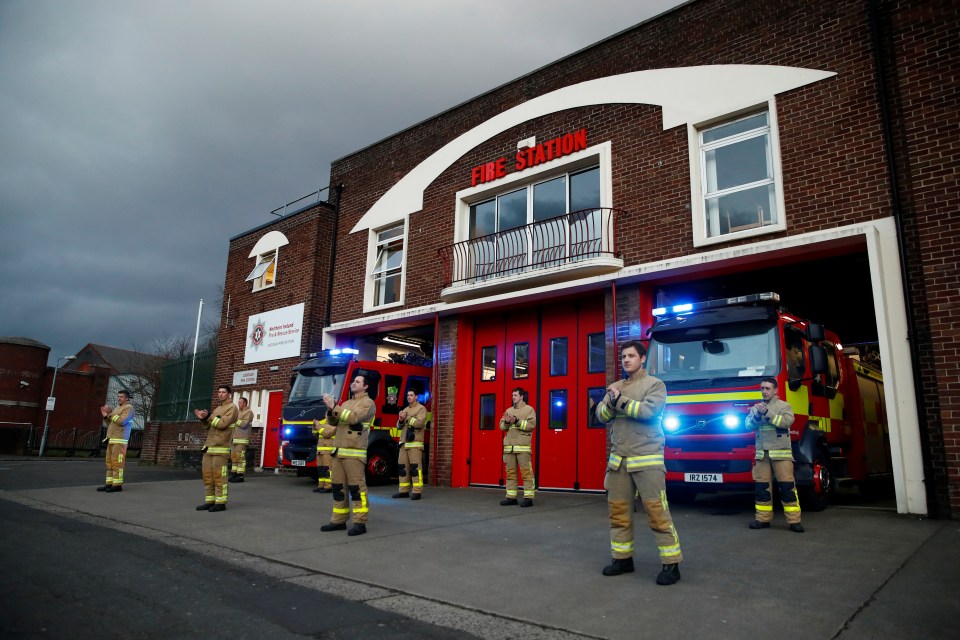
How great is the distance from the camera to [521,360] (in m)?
13.1

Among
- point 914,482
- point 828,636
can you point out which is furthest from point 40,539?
point 914,482

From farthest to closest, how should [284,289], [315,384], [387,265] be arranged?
[284,289] < [387,265] < [315,384]

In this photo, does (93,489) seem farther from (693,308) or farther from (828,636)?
(828,636)

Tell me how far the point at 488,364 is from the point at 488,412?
1.04 m

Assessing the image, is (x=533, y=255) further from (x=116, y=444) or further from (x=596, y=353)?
(x=116, y=444)

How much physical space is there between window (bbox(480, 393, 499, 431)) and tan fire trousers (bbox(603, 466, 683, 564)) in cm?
800

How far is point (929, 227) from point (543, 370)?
6.78 meters

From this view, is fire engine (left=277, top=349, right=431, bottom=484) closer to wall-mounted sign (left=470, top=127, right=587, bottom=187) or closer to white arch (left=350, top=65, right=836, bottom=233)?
white arch (left=350, top=65, right=836, bottom=233)

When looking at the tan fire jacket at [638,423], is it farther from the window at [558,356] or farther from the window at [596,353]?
the window at [558,356]

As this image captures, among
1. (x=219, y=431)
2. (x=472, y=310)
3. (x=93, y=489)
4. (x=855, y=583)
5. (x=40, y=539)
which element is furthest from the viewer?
(x=472, y=310)

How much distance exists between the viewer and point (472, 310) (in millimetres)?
13469

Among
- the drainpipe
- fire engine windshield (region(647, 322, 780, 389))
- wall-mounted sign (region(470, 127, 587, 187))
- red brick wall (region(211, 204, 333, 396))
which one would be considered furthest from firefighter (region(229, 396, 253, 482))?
the drainpipe

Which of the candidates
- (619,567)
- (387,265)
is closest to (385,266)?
(387,265)

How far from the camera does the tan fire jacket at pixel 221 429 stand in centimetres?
928
